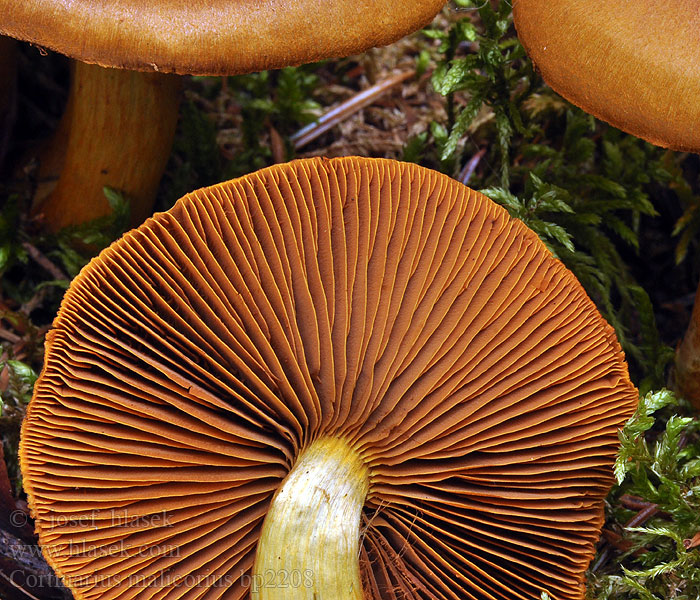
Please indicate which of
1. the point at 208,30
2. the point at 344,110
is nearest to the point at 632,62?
the point at 208,30

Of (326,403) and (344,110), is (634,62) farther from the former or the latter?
(344,110)

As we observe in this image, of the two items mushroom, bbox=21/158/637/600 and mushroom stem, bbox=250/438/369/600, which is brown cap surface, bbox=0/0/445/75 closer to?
mushroom, bbox=21/158/637/600

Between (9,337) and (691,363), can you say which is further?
(9,337)

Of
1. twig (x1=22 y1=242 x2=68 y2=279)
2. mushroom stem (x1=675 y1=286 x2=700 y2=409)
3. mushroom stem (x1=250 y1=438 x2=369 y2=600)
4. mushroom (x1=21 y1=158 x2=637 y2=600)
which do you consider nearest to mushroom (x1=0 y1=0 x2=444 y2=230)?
mushroom (x1=21 y1=158 x2=637 y2=600)

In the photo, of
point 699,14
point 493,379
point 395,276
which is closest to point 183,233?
point 395,276

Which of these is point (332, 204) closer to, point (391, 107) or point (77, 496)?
point (77, 496)

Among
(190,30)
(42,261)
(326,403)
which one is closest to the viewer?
(190,30)
